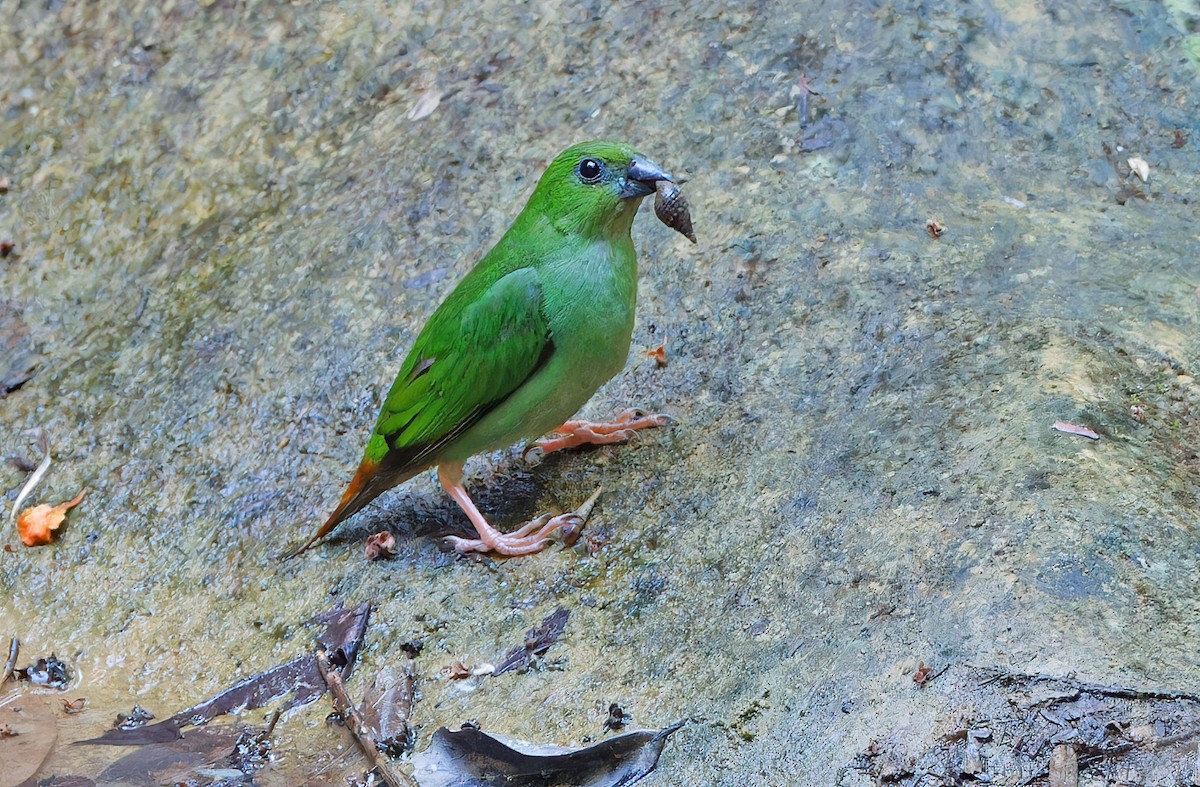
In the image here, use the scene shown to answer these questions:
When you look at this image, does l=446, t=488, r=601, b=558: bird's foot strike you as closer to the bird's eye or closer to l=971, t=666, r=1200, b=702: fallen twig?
the bird's eye

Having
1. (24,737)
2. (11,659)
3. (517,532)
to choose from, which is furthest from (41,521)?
(517,532)

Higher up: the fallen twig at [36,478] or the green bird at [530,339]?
the green bird at [530,339]

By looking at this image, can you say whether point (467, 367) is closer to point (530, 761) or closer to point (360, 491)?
point (360, 491)

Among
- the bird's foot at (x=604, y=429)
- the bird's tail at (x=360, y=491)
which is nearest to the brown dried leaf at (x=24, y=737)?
the bird's tail at (x=360, y=491)

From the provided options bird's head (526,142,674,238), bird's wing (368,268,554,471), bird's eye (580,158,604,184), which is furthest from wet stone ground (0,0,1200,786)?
bird's eye (580,158,604,184)

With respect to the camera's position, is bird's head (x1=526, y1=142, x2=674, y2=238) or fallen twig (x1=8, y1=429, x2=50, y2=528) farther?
fallen twig (x1=8, y1=429, x2=50, y2=528)

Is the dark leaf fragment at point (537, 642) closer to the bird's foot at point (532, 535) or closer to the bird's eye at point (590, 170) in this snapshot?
the bird's foot at point (532, 535)

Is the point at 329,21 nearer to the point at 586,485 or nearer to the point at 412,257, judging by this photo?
the point at 412,257
